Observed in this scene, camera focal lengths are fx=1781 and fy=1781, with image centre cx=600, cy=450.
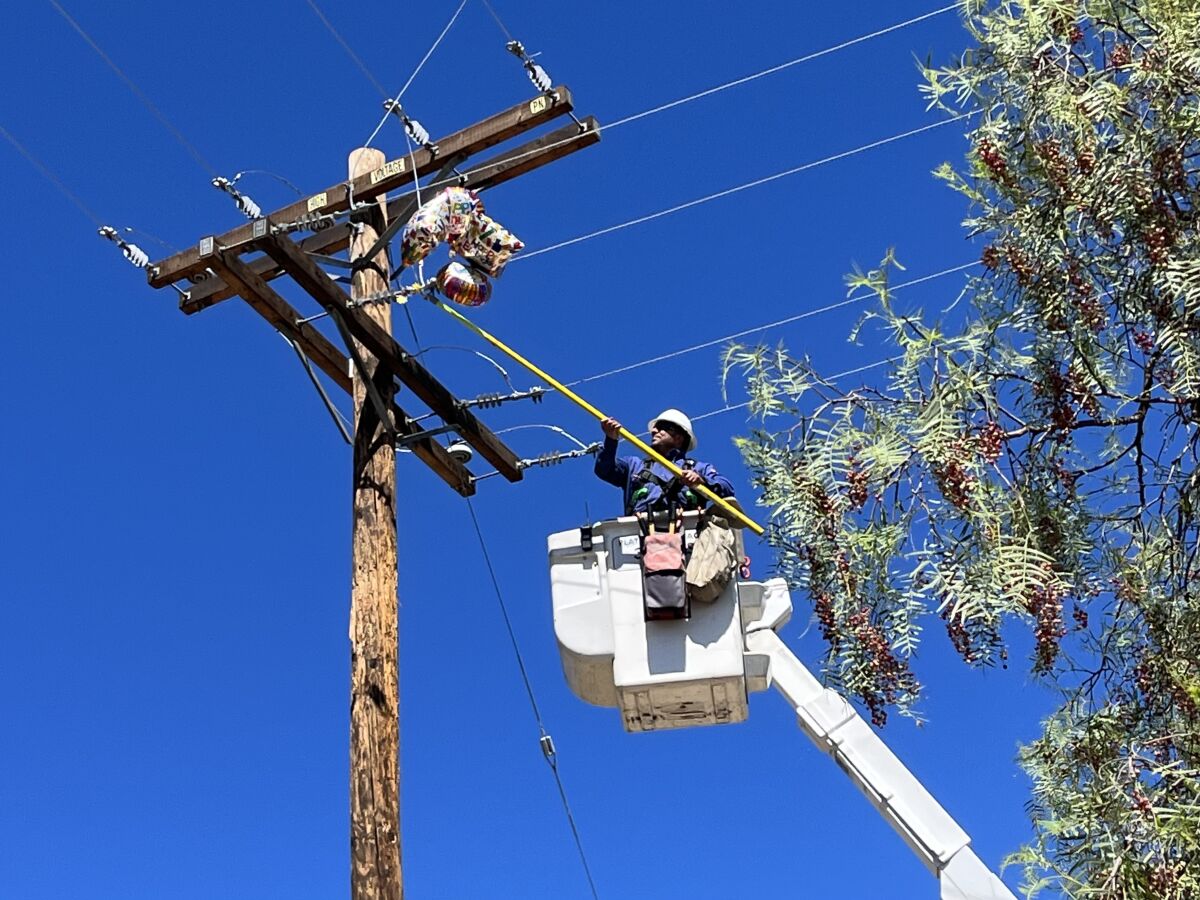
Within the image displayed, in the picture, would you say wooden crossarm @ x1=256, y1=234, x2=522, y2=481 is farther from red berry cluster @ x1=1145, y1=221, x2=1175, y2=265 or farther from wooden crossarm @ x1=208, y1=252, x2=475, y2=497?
red berry cluster @ x1=1145, y1=221, x2=1175, y2=265

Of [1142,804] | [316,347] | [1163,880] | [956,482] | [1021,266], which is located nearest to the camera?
[1163,880]

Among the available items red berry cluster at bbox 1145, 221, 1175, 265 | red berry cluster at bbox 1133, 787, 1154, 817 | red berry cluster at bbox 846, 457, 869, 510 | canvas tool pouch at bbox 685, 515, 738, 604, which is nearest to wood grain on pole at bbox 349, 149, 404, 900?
canvas tool pouch at bbox 685, 515, 738, 604

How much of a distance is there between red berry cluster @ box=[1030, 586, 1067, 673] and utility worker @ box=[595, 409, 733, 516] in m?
2.03

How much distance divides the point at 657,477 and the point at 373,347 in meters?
1.54

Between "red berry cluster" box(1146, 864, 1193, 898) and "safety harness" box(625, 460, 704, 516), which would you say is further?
"safety harness" box(625, 460, 704, 516)

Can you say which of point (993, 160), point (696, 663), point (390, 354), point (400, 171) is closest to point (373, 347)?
point (390, 354)

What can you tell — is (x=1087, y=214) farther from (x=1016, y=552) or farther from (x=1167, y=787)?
(x=1167, y=787)

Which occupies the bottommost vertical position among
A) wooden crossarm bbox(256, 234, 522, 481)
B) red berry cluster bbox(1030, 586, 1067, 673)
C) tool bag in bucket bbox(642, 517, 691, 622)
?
red berry cluster bbox(1030, 586, 1067, 673)

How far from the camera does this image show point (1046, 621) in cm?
698

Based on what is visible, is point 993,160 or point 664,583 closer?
point 993,160

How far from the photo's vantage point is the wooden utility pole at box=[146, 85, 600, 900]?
7.43 metres

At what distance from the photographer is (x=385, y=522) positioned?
8.22 metres

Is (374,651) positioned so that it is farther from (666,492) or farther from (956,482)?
(956,482)

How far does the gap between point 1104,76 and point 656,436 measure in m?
2.84
